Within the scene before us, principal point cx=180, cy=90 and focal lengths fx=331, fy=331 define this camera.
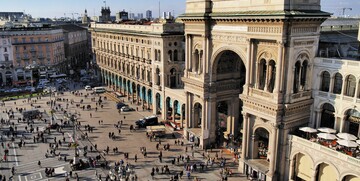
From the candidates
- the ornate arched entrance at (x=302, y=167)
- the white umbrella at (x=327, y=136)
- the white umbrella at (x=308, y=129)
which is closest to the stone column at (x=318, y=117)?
the white umbrella at (x=308, y=129)

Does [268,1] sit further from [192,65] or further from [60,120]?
[60,120]

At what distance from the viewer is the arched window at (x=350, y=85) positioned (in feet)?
112

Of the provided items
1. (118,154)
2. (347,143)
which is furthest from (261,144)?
(118,154)

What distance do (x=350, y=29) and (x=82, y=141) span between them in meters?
47.7

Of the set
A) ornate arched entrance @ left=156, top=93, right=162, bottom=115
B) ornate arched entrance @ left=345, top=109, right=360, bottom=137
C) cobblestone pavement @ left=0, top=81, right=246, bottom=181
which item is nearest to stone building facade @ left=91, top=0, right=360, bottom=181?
ornate arched entrance @ left=345, top=109, right=360, bottom=137

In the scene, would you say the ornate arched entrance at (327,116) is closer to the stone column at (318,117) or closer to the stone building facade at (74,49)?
the stone column at (318,117)

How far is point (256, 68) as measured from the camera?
129ft

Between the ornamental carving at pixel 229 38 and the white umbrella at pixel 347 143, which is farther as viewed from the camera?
the ornamental carving at pixel 229 38

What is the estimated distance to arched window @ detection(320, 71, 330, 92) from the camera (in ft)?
121

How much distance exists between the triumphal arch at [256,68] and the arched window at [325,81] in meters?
1.44

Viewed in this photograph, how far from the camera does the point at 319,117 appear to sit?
37.9 metres

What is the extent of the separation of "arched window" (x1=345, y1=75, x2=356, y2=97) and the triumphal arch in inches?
165

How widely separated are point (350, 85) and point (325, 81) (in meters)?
3.10

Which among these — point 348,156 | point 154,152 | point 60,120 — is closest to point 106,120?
point 60,120
